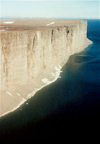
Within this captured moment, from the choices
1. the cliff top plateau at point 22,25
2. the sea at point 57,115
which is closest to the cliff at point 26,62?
the sea at point 57,115

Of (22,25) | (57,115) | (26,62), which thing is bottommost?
(57,115)

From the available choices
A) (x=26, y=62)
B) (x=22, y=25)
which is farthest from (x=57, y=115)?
(x=22, y=25)

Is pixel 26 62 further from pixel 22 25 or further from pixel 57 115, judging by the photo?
pixel 22 25

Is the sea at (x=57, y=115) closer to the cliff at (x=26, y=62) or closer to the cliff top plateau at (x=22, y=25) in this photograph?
the cliff at (x=26, y=62)

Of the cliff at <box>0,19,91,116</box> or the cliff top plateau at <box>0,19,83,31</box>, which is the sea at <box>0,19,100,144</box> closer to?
the cliff at <box>0,19,91,116</box>

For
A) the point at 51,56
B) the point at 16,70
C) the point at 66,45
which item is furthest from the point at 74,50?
the point at 16,70

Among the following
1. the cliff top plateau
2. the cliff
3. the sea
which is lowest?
the sea

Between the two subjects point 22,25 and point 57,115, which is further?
point 22,25

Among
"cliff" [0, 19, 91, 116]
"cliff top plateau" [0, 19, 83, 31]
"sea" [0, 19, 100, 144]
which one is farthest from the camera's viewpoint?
"cliff top plateau" [0, 19, 83, 31]

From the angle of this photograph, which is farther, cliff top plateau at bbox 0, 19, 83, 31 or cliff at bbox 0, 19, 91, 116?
cliff top plateau at bbox 0, 19, 83, 31

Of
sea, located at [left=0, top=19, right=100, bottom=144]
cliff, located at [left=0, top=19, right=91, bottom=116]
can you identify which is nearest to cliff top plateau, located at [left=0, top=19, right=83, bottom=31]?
cliff, located at [left=0, top=19, right=91, bottom=116]
